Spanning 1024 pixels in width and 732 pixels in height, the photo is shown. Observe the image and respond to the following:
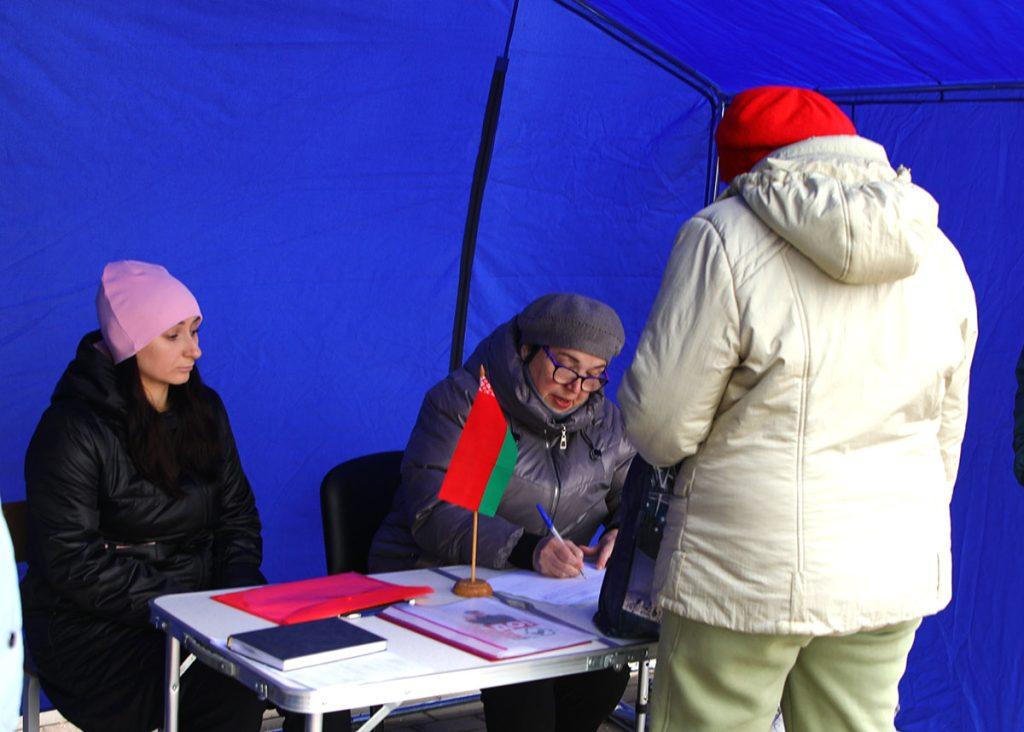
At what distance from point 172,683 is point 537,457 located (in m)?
1.03

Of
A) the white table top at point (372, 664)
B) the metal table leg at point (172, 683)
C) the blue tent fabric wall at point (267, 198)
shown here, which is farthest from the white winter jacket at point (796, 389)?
the blue tent fabric wall at point (267, 198)

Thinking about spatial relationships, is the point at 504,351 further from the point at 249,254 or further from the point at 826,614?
the point at 826,614

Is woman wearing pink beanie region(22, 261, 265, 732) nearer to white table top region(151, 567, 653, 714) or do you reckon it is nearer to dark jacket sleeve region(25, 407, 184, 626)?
dark jacket sleeve region(25, 407, 184, 626)

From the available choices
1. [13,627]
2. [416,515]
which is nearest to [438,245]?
[416,515]

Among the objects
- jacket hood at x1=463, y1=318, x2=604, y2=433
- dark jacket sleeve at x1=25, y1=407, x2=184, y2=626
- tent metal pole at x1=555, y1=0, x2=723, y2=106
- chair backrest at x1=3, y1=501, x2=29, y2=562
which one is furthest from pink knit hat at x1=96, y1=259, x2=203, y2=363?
tent metal pole at x1=555, y1=0, x2=723, y2=106

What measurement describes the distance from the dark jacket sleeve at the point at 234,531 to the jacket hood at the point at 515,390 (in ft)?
2.07

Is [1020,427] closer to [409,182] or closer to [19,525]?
[409,182]

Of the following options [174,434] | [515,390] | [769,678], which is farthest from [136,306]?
[769,678]

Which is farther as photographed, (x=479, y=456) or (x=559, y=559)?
(x=559, y=559)

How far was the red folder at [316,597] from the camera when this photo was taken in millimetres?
2457

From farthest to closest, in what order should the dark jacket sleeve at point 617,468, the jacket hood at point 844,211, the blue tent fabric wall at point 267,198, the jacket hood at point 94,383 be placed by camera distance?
1. the blue tent fabric wall at point 267,198
2. the dark jacket sleeve at point 617,468
3. the jacket hood at point 94,383
4. the jacket hood at point 844,211

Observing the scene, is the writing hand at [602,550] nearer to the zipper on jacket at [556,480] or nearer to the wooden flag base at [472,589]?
the zipper on jacket at [556,480]

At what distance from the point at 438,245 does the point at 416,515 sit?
1.30 m

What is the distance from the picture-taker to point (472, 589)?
106 inches
